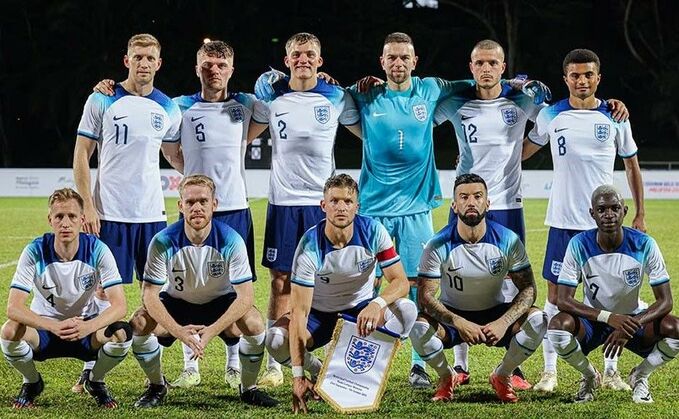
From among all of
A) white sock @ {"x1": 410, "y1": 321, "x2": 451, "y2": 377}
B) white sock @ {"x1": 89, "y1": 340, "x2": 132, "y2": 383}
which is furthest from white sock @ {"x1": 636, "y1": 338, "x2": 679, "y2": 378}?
white sock @ {"x1": 89, "y1": 340, "x2": 132, "y2": 383}

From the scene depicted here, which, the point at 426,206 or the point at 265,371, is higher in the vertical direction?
the point at 426,206

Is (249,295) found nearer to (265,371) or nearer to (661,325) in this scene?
(265,371)

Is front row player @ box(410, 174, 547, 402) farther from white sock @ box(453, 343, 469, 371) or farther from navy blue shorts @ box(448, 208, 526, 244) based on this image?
navy blue shorts @ box(448, 208, 526, 244)

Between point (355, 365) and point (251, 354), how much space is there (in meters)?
0.51

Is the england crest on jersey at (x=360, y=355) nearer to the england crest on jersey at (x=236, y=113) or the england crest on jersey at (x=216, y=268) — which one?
the england crest on jersey at (x=216, y=268)

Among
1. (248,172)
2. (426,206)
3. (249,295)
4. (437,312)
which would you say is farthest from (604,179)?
(248,172)

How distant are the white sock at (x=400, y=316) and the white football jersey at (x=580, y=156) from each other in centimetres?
128

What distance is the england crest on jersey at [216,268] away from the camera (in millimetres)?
4816

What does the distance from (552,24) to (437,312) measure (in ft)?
89.0

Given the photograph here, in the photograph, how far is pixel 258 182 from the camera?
70.0 ft

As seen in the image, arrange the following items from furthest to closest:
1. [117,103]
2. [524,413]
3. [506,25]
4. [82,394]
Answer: [506,25] < [117,103] < [82,394] < [524,413]

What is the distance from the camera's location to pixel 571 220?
5.52 metres

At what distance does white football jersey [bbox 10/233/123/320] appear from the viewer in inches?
185

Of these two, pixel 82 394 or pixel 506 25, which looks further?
pixel 506 25
